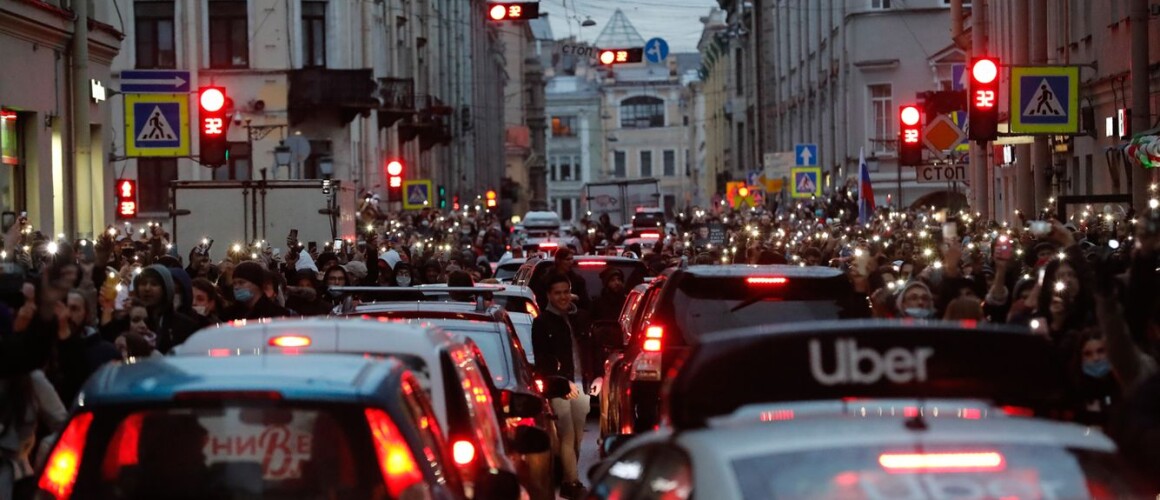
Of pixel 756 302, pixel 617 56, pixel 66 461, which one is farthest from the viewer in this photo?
pixel 617 56

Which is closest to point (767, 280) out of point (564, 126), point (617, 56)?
point (617, 56)

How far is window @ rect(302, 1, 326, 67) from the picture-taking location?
53.2 meters

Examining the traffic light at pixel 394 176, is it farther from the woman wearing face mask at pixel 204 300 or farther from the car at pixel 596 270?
the woman wearing face mask at pixel 204 300

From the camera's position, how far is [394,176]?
59.1 meters

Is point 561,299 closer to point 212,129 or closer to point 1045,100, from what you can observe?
point 212,129

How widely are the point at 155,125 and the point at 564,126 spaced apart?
162 metres

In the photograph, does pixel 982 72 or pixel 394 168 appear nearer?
pixel 982 72

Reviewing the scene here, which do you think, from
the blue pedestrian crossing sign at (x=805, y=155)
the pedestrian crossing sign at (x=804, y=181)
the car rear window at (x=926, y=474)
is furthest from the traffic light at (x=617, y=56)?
the car rear window at (x=926, y=474)

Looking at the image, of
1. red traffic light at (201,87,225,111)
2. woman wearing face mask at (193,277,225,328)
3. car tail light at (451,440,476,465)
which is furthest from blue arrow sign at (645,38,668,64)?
car tail light at (451,440,476,465)

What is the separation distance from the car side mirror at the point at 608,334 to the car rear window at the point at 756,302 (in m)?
1.86

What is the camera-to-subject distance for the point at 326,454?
701 centimetres

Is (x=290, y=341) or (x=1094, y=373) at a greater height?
(x=290, y=341)

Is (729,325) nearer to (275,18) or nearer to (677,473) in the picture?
(677,473)

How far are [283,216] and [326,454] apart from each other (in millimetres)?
25173
